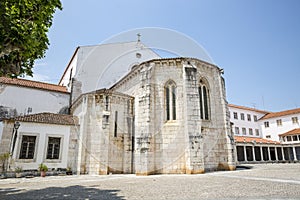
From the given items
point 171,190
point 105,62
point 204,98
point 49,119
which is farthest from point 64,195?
point 105,62

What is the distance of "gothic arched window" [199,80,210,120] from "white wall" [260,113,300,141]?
3044cm

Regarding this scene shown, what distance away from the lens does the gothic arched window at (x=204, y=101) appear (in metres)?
14.7

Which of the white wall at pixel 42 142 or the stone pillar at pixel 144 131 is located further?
the white wall at pixel 42 142

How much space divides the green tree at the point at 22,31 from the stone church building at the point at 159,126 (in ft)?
25.5

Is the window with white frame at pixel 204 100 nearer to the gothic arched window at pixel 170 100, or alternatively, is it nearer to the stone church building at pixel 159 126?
the stone church building at pixel 159 126

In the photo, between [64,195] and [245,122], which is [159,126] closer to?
[64,195]

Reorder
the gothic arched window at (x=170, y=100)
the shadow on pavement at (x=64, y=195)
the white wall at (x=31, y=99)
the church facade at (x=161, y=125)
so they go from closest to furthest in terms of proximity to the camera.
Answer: the shadow on pavement at (x=64, y=195) < the church facade at (x=161, y=125) < the gothic arched window at (x=170, y=100) < the white wall at (x=31, y=99)

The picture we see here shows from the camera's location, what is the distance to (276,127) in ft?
125

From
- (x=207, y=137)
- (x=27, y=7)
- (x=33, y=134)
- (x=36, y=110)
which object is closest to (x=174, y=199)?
(x=27, y=7)

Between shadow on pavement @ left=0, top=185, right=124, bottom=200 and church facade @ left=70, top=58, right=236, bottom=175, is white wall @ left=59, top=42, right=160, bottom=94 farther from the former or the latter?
shadow on pavement @ left=0, top=185, right=124, bottom=200

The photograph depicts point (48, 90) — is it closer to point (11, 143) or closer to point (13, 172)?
point (11, 143)

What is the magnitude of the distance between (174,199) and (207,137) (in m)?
9.23

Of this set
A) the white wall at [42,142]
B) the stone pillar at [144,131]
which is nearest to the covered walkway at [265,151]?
the stone pillar at [144,131]

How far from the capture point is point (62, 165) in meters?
14.6
